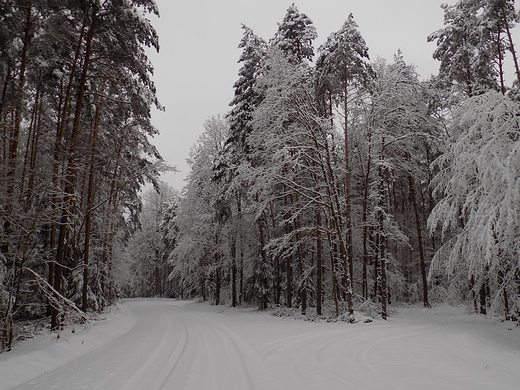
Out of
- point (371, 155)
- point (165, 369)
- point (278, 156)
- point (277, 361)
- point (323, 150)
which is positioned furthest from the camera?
point (323, 150)

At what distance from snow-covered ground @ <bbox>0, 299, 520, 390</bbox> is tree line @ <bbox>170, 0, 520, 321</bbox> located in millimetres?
2452

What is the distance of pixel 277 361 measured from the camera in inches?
274

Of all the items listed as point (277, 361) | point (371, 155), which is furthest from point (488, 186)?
point (277, 361)

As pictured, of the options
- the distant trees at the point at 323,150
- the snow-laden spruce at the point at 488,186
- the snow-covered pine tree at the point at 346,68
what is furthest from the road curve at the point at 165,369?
the snow-covered pine tree at the point at 346,68

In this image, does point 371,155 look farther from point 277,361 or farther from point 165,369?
point 165,369

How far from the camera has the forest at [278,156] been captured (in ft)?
30.7

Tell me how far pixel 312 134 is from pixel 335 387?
460 inches

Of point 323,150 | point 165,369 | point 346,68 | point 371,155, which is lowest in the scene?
point 165,369

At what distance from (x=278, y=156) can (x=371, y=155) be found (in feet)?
16.0

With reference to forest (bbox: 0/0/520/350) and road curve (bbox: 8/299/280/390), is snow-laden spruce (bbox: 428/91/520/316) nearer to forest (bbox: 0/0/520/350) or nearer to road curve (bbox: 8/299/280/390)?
forest (bbox: 0/0/520/350)

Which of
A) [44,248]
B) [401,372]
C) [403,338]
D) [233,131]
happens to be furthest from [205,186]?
[401,372]

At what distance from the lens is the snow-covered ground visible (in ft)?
17.7

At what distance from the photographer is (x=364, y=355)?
7215 millimetres

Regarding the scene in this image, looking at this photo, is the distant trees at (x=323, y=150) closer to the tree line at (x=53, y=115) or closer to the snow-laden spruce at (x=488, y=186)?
the snow-laden spruce at (x=488, y=186)
